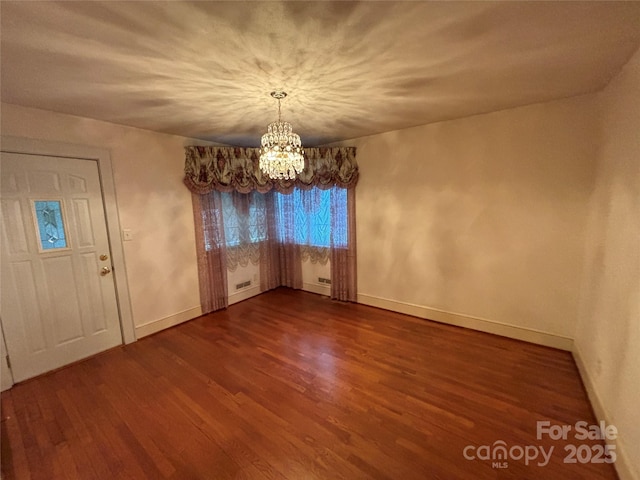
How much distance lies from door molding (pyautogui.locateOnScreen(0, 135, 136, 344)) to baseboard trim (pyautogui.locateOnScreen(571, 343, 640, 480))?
3.94 meters

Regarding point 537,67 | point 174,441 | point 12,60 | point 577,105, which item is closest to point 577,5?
point 537,67

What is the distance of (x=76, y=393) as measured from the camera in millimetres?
2123

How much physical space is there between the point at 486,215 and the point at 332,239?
1935 mm

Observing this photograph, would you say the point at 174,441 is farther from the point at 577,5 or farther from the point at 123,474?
the point at 577,5

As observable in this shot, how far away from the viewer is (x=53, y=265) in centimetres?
239

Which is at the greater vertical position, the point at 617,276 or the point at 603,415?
the point at 617,276

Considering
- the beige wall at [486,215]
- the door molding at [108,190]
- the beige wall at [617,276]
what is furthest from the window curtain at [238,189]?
the beige wall at [617,276]

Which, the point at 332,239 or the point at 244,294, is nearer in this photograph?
the point at 332,239

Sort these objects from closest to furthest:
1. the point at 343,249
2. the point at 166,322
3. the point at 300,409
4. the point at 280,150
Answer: the point at 300,409
the point at 280,150
the point at 166,322
the point at 343,249

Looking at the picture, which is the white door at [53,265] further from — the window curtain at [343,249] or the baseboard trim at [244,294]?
the window curtain at [343,249]

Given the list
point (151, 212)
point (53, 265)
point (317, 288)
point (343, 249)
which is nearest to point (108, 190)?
point (151, 212)

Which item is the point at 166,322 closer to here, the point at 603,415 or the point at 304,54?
the point at 304,54

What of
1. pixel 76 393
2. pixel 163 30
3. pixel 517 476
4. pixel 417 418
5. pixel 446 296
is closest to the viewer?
pixel 163 30

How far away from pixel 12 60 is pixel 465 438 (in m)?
3.44
